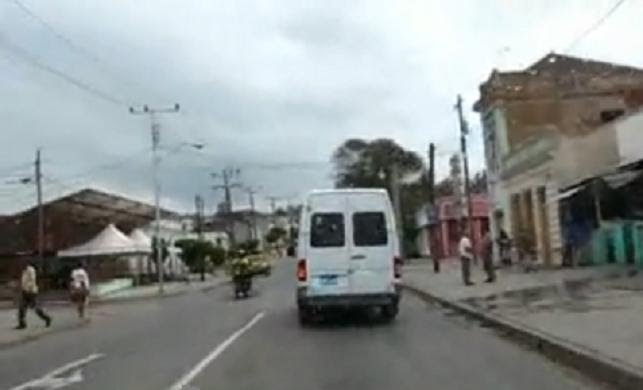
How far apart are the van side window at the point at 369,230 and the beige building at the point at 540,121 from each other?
25655 mm

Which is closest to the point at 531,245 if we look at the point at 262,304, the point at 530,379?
the point at 262,304

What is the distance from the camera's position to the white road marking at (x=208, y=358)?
15384 mm

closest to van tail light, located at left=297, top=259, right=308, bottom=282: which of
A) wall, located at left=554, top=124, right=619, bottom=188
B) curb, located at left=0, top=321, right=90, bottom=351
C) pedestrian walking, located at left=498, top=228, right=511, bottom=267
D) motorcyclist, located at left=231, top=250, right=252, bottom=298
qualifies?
curb, located at left=0, top=321, right=90, bottom=351

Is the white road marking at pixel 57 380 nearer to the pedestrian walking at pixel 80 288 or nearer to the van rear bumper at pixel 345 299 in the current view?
the van rear bumper at pixel 345 299

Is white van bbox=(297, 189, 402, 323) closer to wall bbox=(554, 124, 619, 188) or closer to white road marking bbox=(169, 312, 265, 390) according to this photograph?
white road marking bbox=(169, 312, 265, 390)

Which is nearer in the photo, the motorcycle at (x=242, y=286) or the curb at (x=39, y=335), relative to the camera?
the curb at (x=39, y=335)

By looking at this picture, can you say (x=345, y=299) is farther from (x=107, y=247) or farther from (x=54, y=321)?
(x=107, y=247)

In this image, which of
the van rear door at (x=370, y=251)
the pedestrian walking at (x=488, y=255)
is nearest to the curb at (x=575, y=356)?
the van rear door at (x=370, y=251)

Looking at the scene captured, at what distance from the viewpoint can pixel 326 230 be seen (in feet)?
82.5

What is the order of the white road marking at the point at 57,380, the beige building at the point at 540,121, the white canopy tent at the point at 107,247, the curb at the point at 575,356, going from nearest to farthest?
the curb at the point at 575,356
the white road marking at the point at 57,380
the beige building at the point at 540,121
the white canopy tent at the point at 107,247

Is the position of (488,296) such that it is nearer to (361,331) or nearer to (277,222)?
(361,331)

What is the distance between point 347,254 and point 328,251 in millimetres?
413

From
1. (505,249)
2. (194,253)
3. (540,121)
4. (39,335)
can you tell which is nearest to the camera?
(39,335)

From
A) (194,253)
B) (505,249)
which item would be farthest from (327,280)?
(194,253)
